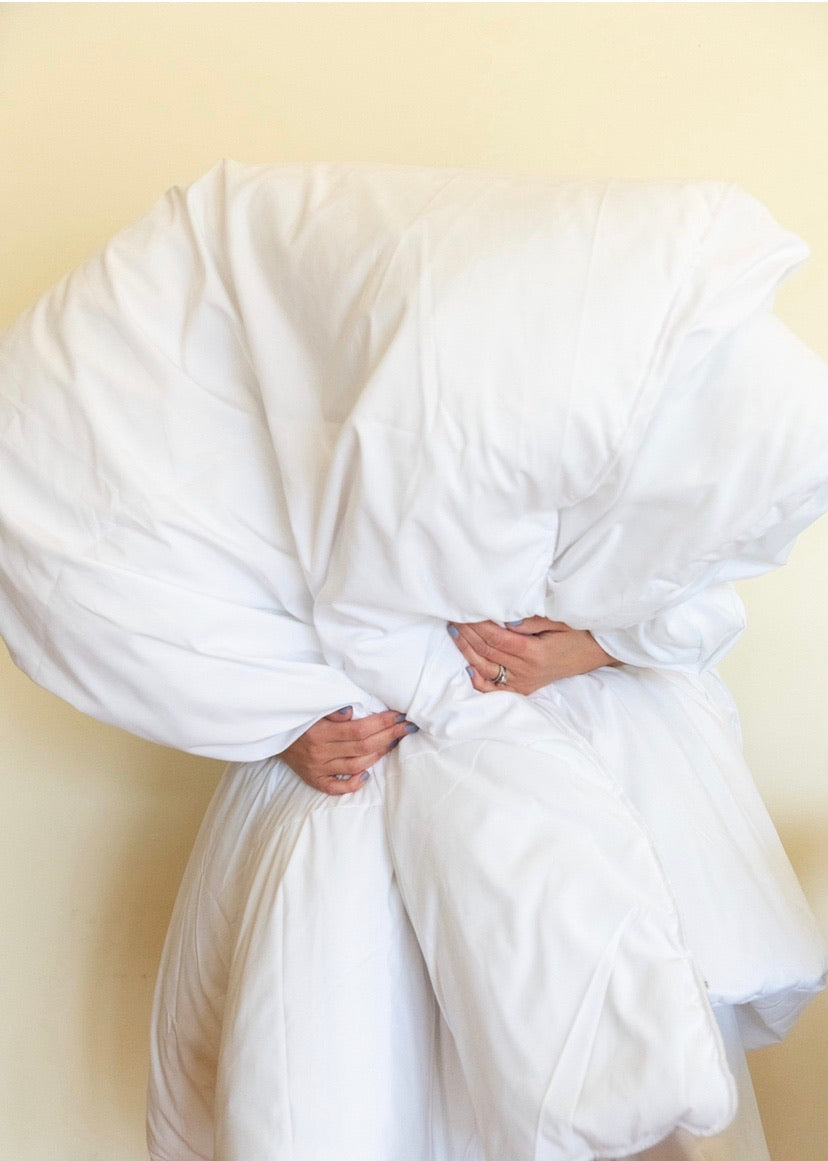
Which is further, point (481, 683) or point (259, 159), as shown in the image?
point (259, 159)

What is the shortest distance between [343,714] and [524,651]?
16 cm

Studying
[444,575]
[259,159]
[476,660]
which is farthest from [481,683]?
[259,159]

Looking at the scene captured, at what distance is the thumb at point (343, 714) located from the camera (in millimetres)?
856

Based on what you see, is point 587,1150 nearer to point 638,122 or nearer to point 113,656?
point 113,656

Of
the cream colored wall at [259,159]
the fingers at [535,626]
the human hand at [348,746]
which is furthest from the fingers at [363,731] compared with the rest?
the cream colored wall at [259,159]

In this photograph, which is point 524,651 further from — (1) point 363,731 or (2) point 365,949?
(2) point 365,949

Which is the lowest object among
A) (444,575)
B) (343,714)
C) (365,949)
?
(365,949)

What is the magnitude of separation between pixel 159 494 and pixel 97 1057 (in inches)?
35.2

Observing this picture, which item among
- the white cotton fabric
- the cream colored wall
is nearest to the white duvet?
the white cotton fabric

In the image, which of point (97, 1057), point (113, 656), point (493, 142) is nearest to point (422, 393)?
point (113, 656)

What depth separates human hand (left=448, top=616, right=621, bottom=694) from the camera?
33.2 inches

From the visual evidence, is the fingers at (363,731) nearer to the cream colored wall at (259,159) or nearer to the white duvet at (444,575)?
the white duvet at (444,575)

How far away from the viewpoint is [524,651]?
0.85m

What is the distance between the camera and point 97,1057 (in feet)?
4.40
